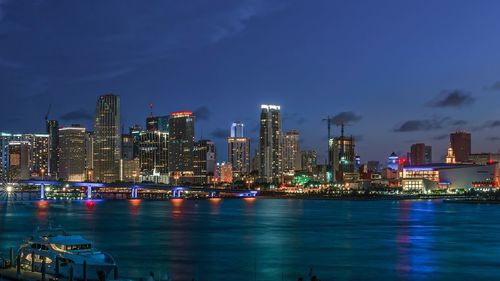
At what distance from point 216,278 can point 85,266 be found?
12240 millimetres

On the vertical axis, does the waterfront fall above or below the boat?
below

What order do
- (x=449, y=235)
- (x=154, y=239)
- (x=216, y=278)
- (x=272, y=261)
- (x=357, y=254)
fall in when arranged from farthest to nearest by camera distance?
(x=449, y=235) → (x=154, y=239) → (x=357, y=254) → (x=272, y=261) → (x=216, y=278)

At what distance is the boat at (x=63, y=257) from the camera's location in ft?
121

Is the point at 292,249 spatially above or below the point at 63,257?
below

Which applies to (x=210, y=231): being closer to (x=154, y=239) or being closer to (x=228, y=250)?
(x=154, y=239)

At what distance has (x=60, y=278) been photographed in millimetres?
35000

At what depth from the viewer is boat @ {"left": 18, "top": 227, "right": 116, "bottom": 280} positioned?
3691 centimetres

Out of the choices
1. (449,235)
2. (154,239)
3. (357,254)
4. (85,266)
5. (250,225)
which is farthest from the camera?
(250,225)

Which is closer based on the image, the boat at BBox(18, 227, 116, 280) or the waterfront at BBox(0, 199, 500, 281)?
the boat at BBox(18, 227, 116, 280)

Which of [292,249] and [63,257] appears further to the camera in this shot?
[292,249]

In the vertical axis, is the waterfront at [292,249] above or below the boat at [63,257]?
below

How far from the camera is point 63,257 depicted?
1497 inches

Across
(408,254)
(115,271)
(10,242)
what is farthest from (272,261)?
(10,242)

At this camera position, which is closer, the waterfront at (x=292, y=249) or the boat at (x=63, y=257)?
the boat at (x=63, y=257)
